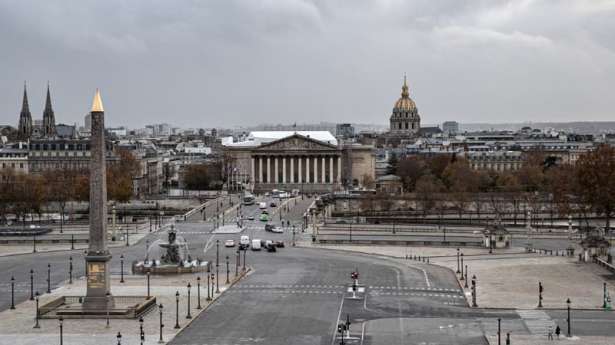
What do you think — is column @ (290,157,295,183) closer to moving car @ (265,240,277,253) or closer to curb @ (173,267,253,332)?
moving car @ (265,240,277,253)

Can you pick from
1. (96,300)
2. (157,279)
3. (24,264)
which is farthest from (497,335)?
(24,264)

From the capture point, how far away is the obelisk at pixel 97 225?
169ft

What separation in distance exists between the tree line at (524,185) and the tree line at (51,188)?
39.7 metres

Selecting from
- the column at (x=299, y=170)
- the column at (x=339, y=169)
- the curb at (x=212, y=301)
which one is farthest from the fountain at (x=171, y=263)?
the column at (x=339, y=169)

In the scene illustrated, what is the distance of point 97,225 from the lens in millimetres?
51594

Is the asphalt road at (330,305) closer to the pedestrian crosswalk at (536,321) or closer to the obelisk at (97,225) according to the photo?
the pedestrian crosswalk at (536,321)

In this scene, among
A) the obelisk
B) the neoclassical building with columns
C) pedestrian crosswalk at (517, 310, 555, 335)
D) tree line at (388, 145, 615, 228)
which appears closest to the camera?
pedestrian crosswalk at (517, 310, 555, 335)

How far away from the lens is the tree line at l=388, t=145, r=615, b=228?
97188 mm

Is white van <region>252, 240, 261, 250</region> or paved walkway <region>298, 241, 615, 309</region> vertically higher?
white van <region>252, 240, 261, 250</region>

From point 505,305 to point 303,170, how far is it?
12528 centimetres

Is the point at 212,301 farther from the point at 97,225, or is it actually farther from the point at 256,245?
the point at 256,245

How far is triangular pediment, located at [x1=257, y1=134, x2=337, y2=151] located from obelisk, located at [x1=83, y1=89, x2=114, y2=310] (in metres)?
127

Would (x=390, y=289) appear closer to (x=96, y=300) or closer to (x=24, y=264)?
(x=96, y=300)

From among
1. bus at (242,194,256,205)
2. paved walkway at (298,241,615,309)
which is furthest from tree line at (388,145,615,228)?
bus at (242,194,256,205)
